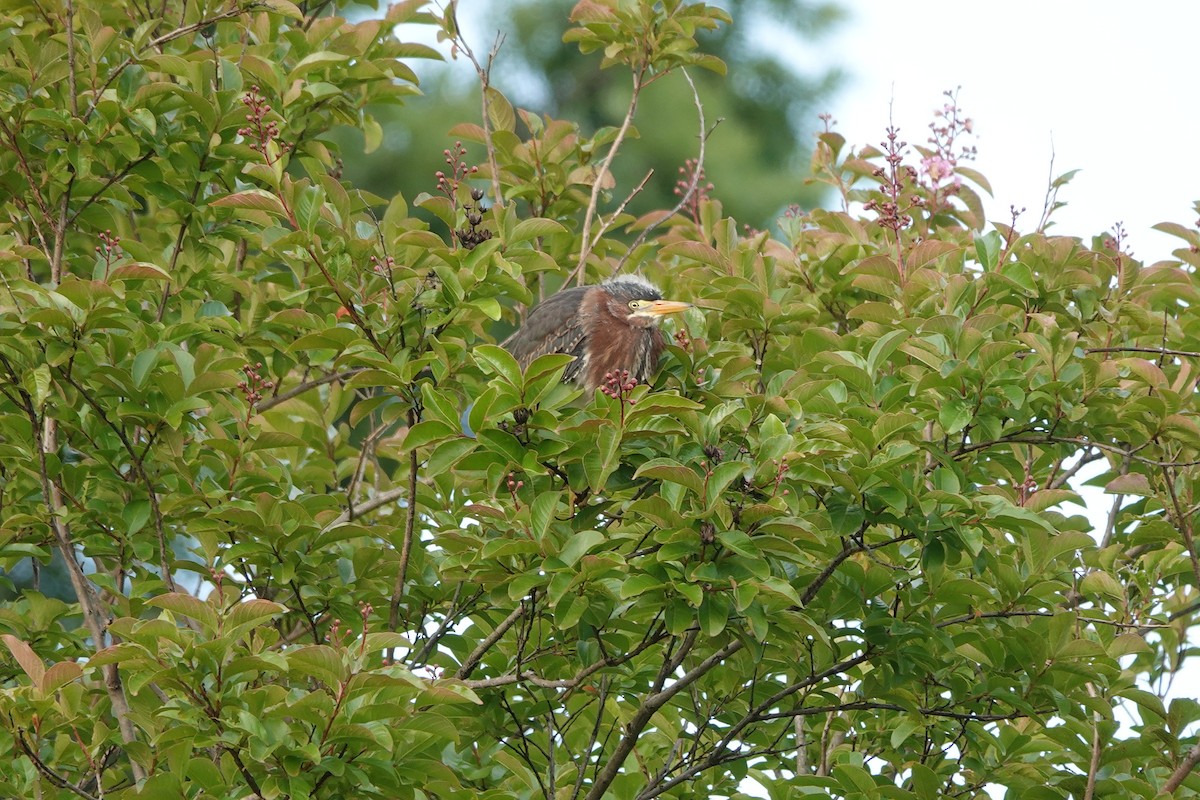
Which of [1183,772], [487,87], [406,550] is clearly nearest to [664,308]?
[487,87]

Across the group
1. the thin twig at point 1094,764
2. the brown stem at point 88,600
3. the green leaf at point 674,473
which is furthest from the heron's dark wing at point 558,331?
the thin twig at point 1094,764

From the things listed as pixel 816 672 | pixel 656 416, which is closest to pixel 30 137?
pixel 656 416

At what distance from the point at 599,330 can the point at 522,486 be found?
178 cm

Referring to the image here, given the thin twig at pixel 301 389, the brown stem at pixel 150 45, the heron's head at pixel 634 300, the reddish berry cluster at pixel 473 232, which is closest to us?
the reddish berry cluster at pixel 473 232

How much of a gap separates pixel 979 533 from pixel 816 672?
669 mm

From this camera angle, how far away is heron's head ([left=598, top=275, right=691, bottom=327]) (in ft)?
15.8

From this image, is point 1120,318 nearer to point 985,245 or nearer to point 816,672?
point 985,245

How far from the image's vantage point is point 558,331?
502cm

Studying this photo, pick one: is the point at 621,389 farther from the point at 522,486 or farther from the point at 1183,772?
the point at 1183,772

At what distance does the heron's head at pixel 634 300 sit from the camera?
4.83m

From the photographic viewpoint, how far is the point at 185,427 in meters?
3.62

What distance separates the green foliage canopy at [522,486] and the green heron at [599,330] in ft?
1.28

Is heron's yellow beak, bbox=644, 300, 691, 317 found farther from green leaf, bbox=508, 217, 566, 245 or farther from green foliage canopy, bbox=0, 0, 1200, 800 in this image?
green leaf, bbox=508, 217, 566, 245

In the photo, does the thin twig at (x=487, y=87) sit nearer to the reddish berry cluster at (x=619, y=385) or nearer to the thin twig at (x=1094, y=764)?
the reddish berry cluster at (x=619, y=385)
